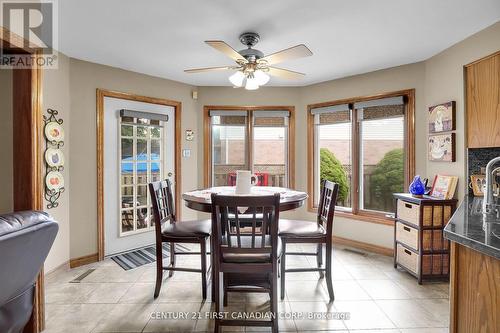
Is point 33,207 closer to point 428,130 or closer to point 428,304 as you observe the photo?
point 428,304

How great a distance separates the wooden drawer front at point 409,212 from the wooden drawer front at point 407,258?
315mm

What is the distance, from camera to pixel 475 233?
3.70 ft

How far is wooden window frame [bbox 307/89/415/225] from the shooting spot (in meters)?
3.29

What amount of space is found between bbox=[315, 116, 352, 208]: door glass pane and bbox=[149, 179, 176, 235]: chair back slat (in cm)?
233

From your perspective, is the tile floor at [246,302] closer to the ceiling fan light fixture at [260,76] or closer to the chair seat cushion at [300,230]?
the chair seat cushion at [300,230]

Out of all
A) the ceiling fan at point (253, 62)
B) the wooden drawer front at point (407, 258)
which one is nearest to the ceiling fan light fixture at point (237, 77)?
the ceiling fan at point (253, 62)

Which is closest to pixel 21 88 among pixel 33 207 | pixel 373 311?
pixel 33 207

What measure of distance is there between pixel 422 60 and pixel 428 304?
2.54 meters

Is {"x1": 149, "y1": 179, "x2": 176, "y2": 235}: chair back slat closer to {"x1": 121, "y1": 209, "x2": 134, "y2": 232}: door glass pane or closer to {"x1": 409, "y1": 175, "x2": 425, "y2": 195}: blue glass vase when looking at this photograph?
{"x1": 121, "y1": 209, "x2": 134, "y2": 232}: door glass pane

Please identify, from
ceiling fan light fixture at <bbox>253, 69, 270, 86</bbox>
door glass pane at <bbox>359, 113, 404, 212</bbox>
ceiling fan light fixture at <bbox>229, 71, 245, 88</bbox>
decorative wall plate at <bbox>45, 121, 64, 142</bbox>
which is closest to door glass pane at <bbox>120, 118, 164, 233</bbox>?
decorative wall plate at <bbox>45, 121, 64, 142</bbox>

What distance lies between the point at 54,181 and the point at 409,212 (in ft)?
11.8

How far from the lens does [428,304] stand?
89.7 inches

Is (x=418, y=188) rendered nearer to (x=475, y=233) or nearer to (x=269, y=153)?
(x=475, y=233)

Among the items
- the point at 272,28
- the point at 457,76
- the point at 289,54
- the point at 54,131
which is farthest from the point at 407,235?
the point at 54,131
